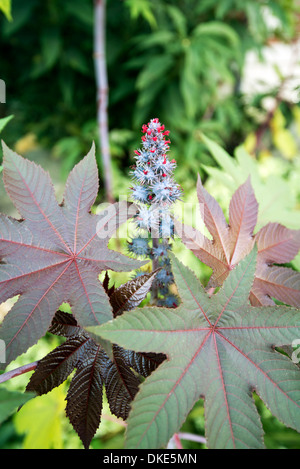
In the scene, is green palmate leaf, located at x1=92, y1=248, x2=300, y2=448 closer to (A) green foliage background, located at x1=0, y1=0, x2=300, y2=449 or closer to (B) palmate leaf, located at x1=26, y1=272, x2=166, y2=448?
(B) palmate leaf, located at x1=26, y1=272, x2=166, y2=448

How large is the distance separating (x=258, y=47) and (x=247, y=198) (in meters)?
2.54

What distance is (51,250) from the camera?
46cm

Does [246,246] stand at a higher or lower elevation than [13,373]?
higher

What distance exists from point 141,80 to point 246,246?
2.08 m

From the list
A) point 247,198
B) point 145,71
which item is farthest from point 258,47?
point 247,198

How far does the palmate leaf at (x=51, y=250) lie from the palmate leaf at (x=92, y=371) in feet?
0.15

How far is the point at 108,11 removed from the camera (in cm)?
247

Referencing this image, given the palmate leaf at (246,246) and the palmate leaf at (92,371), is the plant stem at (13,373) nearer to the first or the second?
the palmate leaf at (92,371)

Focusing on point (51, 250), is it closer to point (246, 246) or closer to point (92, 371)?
point (92, 371)

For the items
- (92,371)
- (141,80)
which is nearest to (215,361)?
(92,371)

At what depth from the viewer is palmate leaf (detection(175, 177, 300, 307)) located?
0.49 meters

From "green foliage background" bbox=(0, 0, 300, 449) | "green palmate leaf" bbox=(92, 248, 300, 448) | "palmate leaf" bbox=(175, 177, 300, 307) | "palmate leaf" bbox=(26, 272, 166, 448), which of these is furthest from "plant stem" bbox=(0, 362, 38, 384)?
"green foliage background" bbox=(0, 0, 300, 449)

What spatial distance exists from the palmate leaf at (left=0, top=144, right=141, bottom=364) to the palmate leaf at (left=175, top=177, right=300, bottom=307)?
12cm

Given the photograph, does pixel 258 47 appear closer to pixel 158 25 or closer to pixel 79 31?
pixel 158 25
